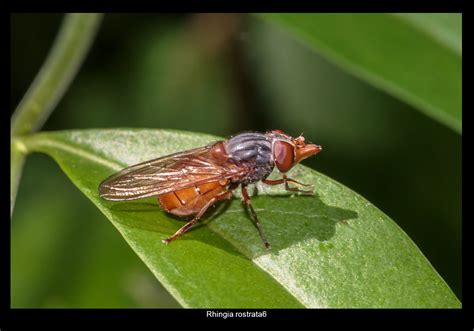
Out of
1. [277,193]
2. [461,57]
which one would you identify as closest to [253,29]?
[461,57]

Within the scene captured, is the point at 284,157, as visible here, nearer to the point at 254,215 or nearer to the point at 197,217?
the point at 254,215

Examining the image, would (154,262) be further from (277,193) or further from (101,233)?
(101,233)

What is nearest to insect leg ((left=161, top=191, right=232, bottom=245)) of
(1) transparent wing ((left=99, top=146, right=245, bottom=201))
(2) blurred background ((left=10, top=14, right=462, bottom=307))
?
(1) transparent wing ((left=99, top=146, right=245, bottom=201))

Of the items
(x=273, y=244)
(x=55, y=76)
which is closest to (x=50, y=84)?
(x=55, y=76)

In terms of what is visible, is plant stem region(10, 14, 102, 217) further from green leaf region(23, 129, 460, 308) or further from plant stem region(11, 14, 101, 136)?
green leaf region(23, 129, 460, 308)

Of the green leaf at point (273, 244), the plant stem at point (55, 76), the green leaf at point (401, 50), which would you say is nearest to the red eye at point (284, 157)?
the green leaf at point (273, 244)

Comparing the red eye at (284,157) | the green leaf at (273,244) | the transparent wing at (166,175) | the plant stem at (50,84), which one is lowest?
the green leaf at (273,244)

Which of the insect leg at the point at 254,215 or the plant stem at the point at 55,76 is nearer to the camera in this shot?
the insect leg at the point at 254,215

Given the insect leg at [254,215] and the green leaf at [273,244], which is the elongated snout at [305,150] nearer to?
the green leaf at [273,244]
